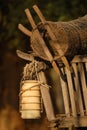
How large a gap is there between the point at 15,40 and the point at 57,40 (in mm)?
3225

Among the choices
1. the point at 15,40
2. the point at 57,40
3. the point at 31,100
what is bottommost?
the point at 31,100

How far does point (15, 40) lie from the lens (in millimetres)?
Result: 10852

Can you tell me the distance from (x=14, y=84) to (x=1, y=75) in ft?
0.92

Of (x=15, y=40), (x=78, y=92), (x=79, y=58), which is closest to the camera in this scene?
(x=79, y=58)

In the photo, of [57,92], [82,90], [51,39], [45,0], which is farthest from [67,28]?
[57,92]

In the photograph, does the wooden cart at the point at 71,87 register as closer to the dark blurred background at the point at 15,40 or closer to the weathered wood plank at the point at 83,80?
the weathered wood plank at the point at 83,80

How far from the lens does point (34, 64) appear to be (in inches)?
312

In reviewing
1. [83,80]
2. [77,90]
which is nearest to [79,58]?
[83,80]

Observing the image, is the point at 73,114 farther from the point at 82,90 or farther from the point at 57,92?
the point at 57,92

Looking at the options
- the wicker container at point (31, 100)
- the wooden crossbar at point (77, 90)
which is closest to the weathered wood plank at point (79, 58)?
the wooden crossbar at point (77, 90)

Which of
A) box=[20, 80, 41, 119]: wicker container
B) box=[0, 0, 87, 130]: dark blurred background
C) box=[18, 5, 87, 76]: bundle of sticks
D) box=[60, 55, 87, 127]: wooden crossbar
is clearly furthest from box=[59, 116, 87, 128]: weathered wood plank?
box=[0, 0, 87, 130]: dark blurred background

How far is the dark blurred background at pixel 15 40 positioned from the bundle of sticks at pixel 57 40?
2.04 metres

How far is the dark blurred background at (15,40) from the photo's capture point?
10.0m

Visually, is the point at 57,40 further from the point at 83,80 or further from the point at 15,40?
the point at 15,40
